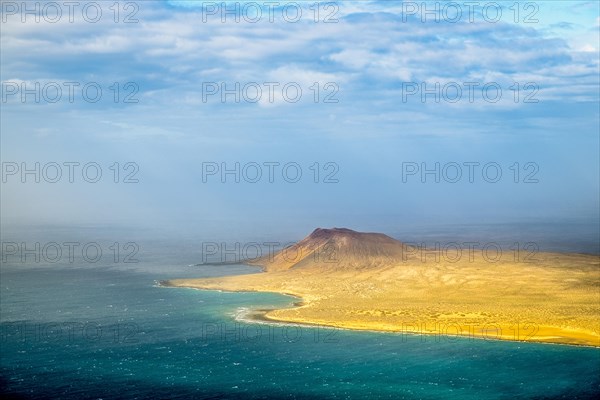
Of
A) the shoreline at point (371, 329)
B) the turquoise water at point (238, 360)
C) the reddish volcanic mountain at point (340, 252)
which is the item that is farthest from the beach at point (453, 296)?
the turquoise water at point (238, 360)

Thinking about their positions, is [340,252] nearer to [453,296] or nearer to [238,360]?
[453,296]

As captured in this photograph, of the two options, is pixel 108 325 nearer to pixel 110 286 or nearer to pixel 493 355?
pixel 110 286

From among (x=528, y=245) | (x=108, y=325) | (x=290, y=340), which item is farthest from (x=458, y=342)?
(x=528, y=245)

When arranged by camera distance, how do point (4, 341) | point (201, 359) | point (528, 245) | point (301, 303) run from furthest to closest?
point (528, 245) → point (301, 303) → point (4, 341) → point (201, 359)

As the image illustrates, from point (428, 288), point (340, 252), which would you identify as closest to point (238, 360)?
point (428, 288)

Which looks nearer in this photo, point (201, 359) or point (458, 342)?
point (201, 359)

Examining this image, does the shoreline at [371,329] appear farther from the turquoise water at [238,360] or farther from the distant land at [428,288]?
the turquoise water at [238,360]
